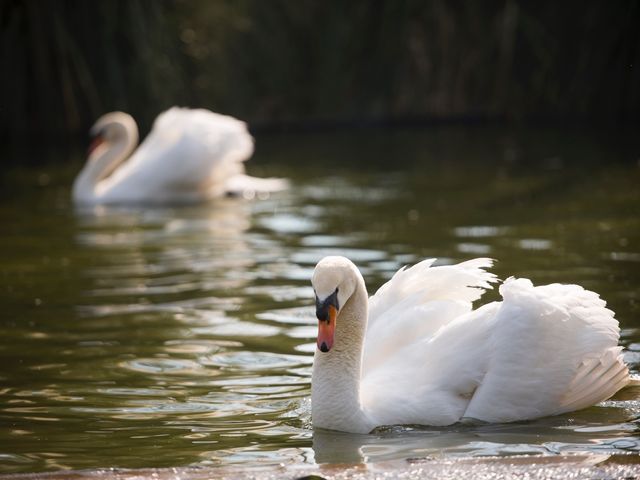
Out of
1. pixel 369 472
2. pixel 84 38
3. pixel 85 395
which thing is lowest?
pixel 369 472

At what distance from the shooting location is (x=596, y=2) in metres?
17.3

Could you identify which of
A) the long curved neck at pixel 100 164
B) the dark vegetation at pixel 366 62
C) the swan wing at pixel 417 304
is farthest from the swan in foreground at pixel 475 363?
the dark vegetation at pixel 366 62

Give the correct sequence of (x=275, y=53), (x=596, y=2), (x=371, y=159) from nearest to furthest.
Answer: (x=371, y=159) → (x=596, y=2) → (x=275, y=53)

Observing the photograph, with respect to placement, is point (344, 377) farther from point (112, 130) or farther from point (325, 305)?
point (112, 130)

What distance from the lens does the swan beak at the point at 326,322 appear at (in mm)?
5199

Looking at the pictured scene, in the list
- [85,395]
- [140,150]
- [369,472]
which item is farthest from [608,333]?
[140,150]

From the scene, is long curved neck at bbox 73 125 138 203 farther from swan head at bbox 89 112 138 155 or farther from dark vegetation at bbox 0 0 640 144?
dark vegetation at bbox 0 0 640 144

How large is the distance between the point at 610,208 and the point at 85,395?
6.00 meters

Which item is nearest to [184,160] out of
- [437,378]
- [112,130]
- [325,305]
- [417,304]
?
[112,130]

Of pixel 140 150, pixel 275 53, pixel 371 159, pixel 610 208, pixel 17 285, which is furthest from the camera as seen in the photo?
pixel 275 53

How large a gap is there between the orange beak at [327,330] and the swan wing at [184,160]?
26.6ft

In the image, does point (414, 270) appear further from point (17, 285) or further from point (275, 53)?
point (275, 53)

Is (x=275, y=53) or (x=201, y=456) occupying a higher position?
(x=275, y=53)

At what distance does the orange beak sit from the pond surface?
0.37 metres
